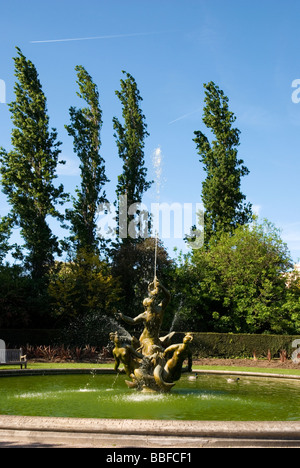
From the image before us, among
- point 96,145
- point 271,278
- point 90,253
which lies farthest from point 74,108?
point 271,278

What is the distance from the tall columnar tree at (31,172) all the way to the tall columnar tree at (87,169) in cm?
183

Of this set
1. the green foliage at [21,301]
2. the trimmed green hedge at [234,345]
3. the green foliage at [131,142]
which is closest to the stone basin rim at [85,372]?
the trimmed green hedge at [234,345]

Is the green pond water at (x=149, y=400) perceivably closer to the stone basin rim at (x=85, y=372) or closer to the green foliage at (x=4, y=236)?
the stone basin rim at (x=85, y=372)

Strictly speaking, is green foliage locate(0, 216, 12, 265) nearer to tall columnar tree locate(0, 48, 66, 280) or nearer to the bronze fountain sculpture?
tall columnar tree locate(0, 48, 66, 280)

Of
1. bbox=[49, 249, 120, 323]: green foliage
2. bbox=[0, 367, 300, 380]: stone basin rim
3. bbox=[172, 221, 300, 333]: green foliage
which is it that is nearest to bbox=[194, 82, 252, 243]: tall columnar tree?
bbox=[172, 221, 300, 333]: green foliage

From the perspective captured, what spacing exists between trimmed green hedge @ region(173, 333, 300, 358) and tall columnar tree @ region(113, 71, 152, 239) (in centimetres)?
1509

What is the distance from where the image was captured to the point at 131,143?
130 ft

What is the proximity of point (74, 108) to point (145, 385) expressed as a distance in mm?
31029

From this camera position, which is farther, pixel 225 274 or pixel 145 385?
pixel 225 274

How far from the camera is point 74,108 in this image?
38.4m

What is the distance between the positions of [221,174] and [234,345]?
1620 centimetres

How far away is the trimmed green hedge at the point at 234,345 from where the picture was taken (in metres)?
26.6

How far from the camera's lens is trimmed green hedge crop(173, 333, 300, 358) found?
26578 millimetres
